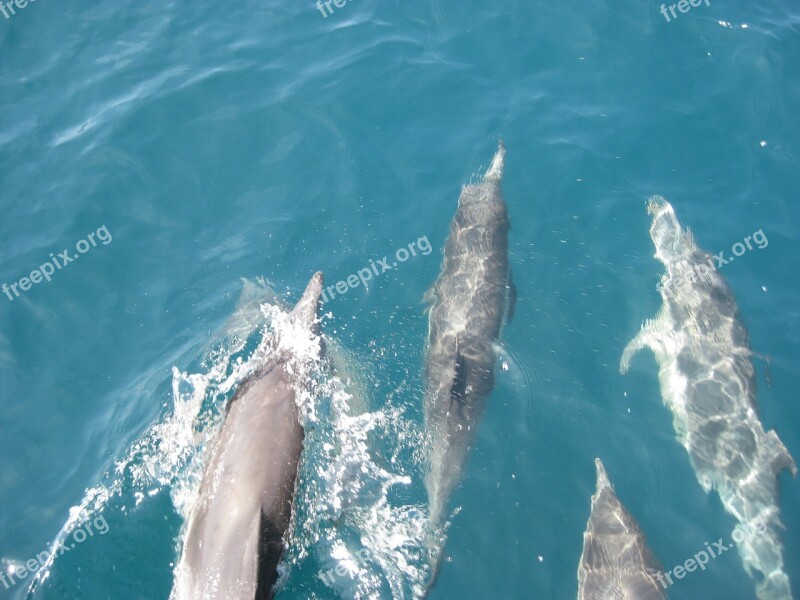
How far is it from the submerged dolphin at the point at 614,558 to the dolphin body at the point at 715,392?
1.71 m

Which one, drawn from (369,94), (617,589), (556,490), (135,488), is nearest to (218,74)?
(369,94)

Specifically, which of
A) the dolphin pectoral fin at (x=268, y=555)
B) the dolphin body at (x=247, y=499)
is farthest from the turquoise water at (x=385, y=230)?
the dolphin pectoral fin at (x=268, y=555)

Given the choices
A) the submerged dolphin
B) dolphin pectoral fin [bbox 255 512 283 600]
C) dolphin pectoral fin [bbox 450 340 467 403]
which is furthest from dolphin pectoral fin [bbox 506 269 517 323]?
dolphin pectoral fin [bbox 255 512 283 600]

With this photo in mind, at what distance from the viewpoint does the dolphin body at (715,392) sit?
917cm

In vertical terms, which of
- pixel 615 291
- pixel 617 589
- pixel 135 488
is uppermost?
pixel 135 488

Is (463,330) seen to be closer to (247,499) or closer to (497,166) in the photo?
(497,166)

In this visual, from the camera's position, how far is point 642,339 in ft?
36.1

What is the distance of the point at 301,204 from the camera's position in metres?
12.4

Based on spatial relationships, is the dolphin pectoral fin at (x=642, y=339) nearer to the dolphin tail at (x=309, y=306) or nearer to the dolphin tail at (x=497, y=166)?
the dolphin tail at (x=497, y=166)

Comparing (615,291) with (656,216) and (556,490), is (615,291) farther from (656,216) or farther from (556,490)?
(556,490)

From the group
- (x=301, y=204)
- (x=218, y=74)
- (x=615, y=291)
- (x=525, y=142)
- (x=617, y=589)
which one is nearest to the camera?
(x=617, y=589)

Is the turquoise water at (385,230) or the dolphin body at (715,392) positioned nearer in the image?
the turquoise water at (385,230)

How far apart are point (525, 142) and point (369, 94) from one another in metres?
3.67

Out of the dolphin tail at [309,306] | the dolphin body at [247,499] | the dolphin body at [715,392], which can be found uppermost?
the dolphin body at [247,499]
